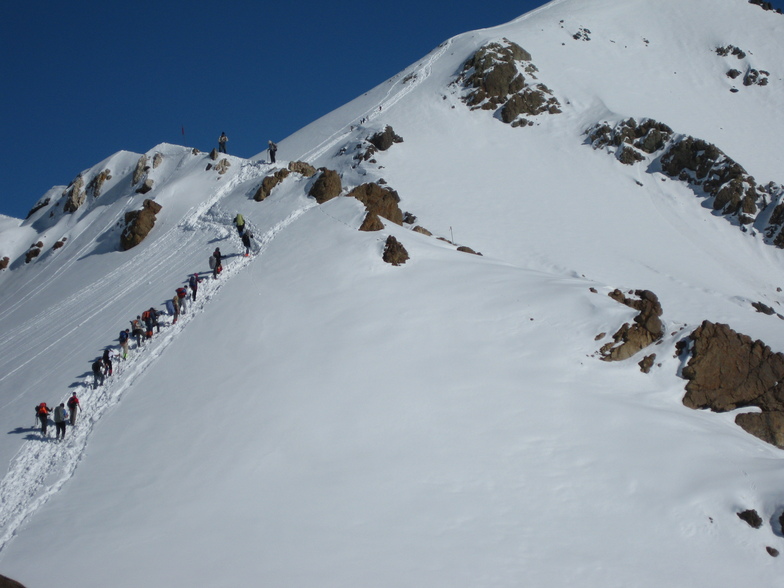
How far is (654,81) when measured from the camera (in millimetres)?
57688

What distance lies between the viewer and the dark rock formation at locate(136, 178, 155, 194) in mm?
41094

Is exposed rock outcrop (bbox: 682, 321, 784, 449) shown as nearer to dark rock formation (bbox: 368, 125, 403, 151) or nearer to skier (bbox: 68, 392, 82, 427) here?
skier (bbox: 68, 392, 82, 427)

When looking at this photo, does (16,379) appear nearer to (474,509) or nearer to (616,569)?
(474,509)

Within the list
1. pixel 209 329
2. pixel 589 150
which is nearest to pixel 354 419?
pixel 209 329

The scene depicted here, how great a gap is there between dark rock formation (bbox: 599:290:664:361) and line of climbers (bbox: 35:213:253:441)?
51.5 feet

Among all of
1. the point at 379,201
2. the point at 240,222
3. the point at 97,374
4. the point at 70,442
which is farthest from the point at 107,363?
the point at 379,201

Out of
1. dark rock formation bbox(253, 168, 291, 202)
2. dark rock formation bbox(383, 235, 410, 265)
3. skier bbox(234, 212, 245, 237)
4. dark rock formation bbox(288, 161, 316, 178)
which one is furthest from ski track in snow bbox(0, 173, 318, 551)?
dark rock formation bbox(288, 161, 316, 178)

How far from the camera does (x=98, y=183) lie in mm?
45562

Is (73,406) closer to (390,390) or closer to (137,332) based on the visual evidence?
(137,332)

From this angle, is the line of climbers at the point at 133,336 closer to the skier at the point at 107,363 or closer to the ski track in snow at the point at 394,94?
the skier at the point at 107,363

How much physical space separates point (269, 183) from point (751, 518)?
28.7m

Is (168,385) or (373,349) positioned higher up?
(168,385)

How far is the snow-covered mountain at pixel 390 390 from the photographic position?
39.9 feet

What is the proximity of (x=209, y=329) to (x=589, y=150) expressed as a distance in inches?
1398
